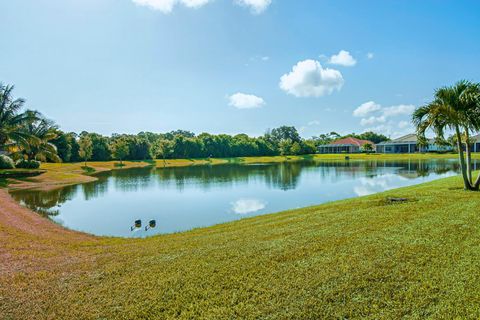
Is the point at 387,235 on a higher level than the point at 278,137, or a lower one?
lower

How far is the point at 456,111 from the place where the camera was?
42.9 ft

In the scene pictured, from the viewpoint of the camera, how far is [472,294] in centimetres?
443

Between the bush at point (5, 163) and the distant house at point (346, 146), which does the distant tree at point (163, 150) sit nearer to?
the bush at point (5, 163)

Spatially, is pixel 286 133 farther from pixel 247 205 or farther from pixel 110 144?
pixel 247 205

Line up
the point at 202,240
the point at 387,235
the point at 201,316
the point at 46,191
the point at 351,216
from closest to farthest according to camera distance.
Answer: the point at 201,316 < the point at 387,235 < the point at 202,240 < the point at 351,216 < the point at 46,191

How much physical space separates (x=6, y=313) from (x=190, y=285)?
8.64 ft

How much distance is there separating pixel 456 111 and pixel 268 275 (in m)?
12.2

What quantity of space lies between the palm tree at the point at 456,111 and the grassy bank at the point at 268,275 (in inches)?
239

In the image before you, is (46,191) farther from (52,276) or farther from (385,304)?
(385,304)

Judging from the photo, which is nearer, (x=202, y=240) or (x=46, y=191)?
(x=202, y=240)

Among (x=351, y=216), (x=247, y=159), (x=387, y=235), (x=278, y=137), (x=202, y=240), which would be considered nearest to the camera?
(x=387, y=235)

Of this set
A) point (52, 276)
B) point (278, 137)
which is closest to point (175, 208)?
point (52, 276)

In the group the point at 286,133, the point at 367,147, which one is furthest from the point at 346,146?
the point at 286,133

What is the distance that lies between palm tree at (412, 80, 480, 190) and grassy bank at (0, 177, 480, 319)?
6.07m
